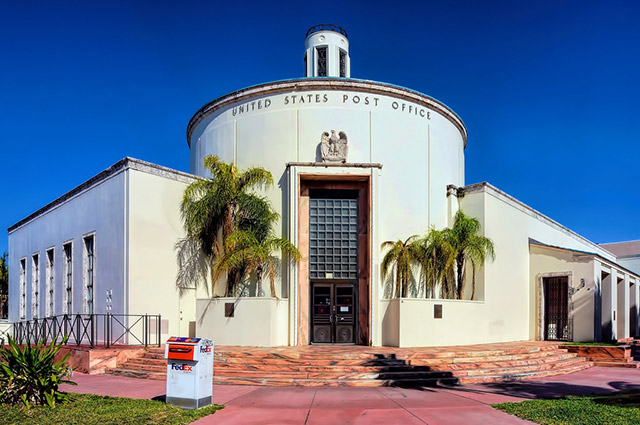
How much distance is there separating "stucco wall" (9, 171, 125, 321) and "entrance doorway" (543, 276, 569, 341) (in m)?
17.1

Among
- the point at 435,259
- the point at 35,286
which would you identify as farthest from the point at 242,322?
the point at 35,286

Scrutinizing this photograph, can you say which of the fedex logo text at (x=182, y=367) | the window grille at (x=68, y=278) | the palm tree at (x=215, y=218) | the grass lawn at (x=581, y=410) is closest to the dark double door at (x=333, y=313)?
the palm tree at (x=215, y=218)

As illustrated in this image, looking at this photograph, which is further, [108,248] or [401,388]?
[108,248]

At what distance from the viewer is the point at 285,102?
20469 millimetres

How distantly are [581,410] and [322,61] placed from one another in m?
20.0

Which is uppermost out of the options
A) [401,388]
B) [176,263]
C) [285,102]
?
[285,102]

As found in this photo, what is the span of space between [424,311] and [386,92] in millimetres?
8485

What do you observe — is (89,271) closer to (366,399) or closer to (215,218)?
(215,218)

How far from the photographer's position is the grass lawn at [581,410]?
8812mm

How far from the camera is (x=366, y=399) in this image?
11133 millimetres

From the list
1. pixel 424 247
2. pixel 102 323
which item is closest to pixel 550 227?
pixel 424 247

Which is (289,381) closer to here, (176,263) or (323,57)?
(176,263)

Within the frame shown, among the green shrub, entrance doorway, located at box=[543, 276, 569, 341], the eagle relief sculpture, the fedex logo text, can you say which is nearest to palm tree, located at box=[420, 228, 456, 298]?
the eagle relief sculpture

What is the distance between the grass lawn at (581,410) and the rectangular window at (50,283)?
19.5 metres
